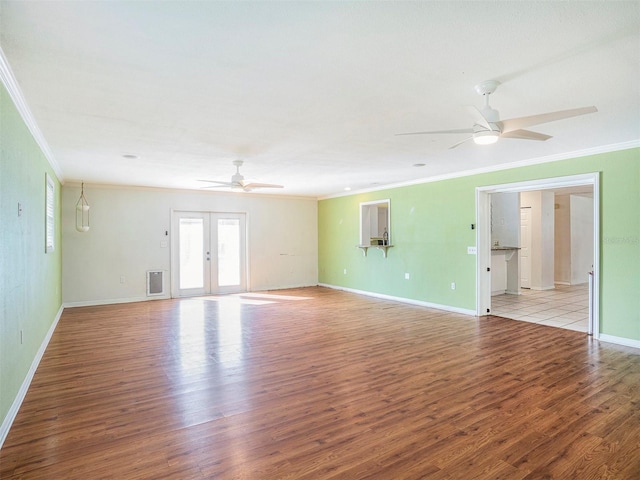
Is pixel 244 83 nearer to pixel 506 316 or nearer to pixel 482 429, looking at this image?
pixel 482 429

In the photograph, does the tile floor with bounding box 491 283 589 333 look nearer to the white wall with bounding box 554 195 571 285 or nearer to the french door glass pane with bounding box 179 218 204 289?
the white wall with bounding box 554 195 571 285

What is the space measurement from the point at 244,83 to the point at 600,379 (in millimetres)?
4059

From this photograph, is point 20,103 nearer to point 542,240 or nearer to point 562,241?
point 542,240

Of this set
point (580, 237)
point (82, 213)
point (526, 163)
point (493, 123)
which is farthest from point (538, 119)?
point (580, 237)

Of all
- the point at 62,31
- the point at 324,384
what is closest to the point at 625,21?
the point at 62,31

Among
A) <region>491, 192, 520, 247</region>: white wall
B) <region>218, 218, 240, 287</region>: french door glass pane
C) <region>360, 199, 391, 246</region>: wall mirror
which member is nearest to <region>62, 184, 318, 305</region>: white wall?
<region>218, 218, 240, 287</region>: french door glass pane

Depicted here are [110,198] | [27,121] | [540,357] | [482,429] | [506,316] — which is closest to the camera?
[482,429]

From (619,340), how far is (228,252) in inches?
294

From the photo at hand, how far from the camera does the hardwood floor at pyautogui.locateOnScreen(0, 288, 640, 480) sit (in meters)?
2.14

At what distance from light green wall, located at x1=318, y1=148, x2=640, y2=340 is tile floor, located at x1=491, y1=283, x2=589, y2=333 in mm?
837

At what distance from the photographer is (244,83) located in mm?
2635

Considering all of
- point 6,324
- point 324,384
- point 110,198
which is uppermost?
point 110,198

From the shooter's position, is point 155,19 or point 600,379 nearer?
point 155,19

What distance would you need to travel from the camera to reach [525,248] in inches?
367
